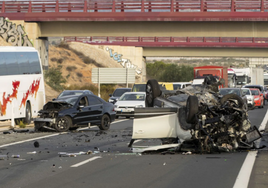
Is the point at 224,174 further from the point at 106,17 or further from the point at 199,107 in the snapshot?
the point at 106,17

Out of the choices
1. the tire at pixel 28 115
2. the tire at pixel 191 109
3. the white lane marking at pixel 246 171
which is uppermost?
the tire at pixel 191 109

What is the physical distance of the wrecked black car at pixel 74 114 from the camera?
67.3ft

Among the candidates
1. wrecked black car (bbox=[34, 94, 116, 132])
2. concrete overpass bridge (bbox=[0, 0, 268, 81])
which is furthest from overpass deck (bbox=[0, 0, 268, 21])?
wrecked black car (bbox=[34, 94, 116, 132])

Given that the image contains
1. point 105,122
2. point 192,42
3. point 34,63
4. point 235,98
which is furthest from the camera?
point 192,42

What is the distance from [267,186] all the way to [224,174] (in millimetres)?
1322

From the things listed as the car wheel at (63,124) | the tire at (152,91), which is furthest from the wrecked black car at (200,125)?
the car wheel at (63,124)

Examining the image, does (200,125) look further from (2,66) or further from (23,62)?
(23,62)

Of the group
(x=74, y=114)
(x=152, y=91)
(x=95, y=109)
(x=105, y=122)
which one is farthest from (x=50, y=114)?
(x=152, y=91)

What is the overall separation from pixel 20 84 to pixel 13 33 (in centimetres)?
2111

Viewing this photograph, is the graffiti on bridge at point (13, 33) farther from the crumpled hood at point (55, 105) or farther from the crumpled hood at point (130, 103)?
the crumpled hood at point (55, 105)

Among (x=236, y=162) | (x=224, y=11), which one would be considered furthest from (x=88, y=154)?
(x=224, y=11)

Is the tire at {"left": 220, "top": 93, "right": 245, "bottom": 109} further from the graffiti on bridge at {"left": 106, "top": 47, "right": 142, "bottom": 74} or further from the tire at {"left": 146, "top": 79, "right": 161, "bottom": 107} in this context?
the graffiti on bridge at {"left": 106, "top": 47, "right": 142, "bottom": 74}

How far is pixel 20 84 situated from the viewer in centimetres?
2648

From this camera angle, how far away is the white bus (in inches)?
985
